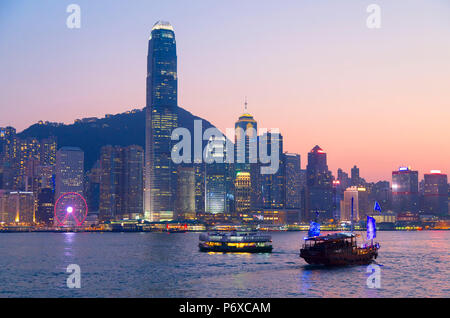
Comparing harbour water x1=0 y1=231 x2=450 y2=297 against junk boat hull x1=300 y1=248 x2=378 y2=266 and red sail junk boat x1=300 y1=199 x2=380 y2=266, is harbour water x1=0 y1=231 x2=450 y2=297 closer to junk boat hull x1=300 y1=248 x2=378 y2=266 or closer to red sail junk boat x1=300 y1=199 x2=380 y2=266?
junk boat hull x1=300 y1=248 x2=378 y2=266

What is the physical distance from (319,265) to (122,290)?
4297cm

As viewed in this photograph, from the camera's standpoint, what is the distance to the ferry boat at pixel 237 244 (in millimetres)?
146125

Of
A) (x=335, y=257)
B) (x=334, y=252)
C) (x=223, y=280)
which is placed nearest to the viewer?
(x=223, y=280)

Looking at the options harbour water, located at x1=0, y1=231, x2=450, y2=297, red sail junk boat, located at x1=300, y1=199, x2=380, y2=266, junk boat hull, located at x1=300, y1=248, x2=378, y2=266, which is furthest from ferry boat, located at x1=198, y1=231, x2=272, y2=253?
junk boat hull, located at x1=300, y1=248, x2=378, y2=266

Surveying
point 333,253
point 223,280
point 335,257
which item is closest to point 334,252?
point 333,253

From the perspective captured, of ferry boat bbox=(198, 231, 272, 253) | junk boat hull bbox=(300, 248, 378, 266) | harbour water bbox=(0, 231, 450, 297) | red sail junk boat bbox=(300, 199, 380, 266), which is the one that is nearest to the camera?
harbour water bbox=(0, 231, 450, 297)

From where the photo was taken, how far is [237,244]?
148500mm

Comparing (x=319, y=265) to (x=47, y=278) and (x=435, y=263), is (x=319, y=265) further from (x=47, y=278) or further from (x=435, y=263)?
(x=47, y=278)

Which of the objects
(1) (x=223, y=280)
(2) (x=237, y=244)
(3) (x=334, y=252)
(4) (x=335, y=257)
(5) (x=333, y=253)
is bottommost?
(2) (x=237, y=244)

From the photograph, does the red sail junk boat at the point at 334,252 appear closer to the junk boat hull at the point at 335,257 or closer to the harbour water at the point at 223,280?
the junk boat hull at the point at 335,257

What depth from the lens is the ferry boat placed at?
14612 cm

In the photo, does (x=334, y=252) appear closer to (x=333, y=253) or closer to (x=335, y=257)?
(x=333, y=253)
